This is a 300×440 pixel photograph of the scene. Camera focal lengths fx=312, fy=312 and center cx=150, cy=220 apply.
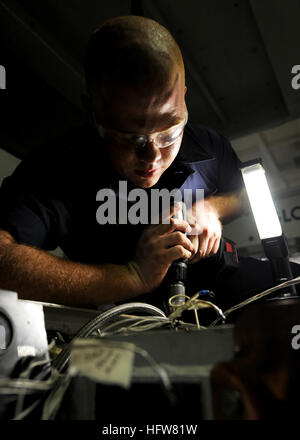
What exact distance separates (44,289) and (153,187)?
60 cm

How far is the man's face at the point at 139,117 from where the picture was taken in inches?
38.1

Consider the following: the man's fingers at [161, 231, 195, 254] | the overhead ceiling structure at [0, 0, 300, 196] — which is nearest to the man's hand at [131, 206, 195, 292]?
the man's fingers at [161, 231, 195, 254]

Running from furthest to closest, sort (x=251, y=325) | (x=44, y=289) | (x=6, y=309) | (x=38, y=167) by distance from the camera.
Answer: (x=38, y=167) → (x=44, y=289) → (x=6, y=309) → (x=251, y=325)

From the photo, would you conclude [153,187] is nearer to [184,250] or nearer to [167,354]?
[184,250]

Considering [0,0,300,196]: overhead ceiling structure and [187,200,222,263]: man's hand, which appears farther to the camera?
[0,0,300,196]: overhead ceiling structure

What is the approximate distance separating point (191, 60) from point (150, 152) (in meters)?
0.90

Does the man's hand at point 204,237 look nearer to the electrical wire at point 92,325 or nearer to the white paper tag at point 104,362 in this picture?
the electrical wire at point 92,325

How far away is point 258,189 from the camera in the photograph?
0.99m

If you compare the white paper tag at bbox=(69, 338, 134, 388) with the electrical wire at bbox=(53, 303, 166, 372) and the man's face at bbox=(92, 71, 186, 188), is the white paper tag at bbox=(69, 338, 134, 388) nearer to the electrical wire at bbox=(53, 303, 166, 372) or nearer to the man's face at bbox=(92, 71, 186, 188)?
the electrical wire at bbox=(53, 303, 166, 372)

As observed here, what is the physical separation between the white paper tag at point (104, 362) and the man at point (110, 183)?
2.05 ft

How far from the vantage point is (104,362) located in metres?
0.33

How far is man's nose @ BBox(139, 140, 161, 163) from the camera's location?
3.34 ft
